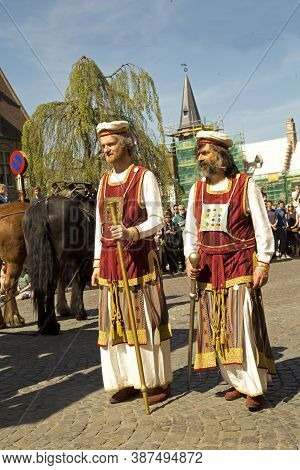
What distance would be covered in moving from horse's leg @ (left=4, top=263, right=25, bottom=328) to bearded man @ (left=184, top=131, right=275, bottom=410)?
13.6ft

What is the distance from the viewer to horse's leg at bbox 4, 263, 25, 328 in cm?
819

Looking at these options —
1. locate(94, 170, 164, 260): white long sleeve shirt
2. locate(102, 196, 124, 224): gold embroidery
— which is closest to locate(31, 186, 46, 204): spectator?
locate(102, 196, 124, 224): gold embroidery

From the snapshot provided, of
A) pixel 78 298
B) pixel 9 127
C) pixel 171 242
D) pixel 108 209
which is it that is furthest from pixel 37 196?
pixel 9 127

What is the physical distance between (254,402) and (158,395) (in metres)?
0.75

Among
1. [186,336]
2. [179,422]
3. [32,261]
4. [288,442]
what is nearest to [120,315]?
[179,422]

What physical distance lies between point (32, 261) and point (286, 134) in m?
81.2

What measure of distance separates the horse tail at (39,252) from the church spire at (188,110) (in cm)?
6997

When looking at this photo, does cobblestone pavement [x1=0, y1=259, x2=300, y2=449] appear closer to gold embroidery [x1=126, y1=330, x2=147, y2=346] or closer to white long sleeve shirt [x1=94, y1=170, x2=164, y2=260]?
gold embroidery [x1=126, y1=330, x2=147, y2=346]

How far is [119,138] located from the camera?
15.2 ft

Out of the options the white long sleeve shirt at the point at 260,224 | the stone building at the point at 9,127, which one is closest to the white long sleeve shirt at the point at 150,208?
the white long sleeve shirt at the point at 260,224

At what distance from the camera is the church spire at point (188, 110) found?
3051 inches

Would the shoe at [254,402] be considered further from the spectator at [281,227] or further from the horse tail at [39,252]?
the spectator at [281,227]

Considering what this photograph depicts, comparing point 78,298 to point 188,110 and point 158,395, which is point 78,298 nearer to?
point 158,395
